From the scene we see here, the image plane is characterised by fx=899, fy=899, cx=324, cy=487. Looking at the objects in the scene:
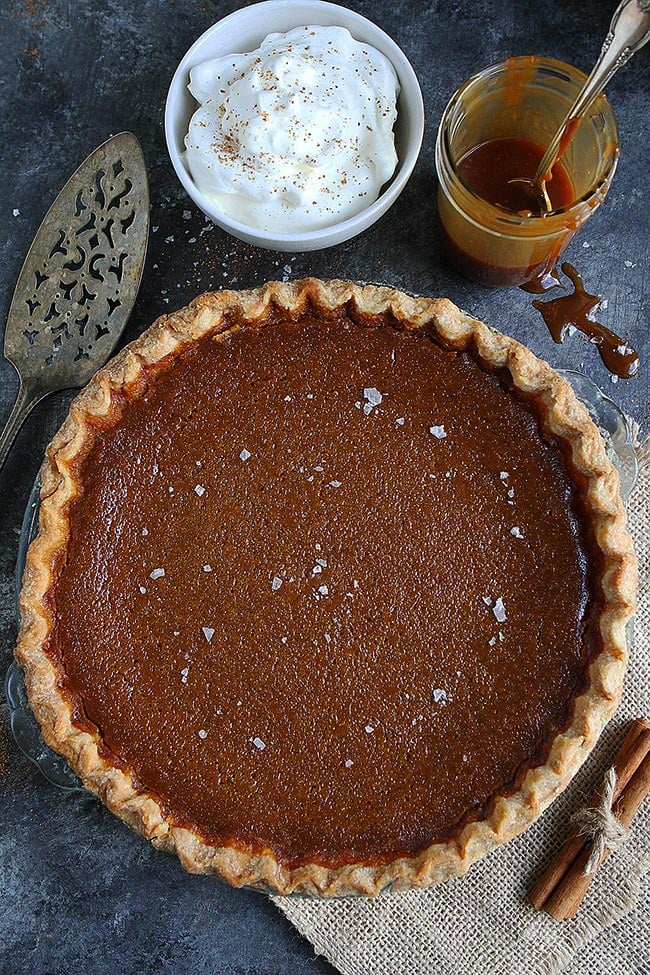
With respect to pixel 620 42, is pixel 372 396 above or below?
below

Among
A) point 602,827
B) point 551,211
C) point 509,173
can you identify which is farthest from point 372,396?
point 602,827

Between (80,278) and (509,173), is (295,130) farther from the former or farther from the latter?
(80,278)

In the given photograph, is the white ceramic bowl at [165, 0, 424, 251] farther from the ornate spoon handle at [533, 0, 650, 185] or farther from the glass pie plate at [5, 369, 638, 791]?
the glass pie plate at [5, 369, 638, 791]

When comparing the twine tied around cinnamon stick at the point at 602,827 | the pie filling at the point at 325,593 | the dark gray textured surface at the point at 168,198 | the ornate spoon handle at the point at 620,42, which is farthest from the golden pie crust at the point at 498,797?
the ornate spoon handle at the point at 620,42

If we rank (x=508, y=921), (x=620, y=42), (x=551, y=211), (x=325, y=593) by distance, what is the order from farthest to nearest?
(x=508, y=921) < (x=551, y=211) < (x=325, y=593) < (x=620, y=42)

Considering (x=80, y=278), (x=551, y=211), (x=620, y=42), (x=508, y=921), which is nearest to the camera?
(x=620, y=42)

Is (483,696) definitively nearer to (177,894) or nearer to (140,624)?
(140,624)

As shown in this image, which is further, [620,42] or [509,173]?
[509,173]
